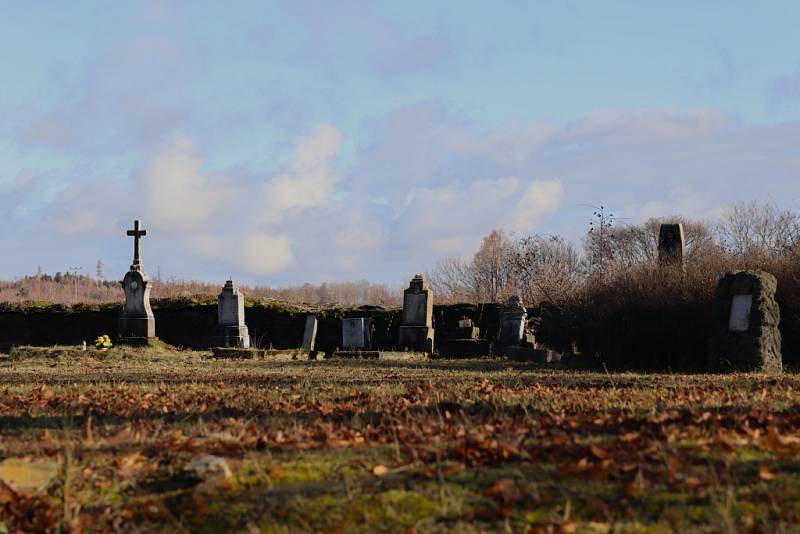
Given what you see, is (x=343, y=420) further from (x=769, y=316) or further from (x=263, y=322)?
(x=263, y=322)

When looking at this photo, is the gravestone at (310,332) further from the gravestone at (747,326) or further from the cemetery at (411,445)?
the gravestone at (747,326)

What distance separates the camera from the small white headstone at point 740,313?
782 inches

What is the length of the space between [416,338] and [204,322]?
→ 9.84m

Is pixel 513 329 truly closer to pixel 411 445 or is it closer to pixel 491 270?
pixel 411 445

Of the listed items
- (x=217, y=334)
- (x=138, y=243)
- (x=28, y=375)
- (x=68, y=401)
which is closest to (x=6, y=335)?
(x=138, y=243)

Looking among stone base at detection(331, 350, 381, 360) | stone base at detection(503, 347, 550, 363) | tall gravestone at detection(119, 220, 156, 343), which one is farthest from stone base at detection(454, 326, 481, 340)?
tall gravestone at detection(119, 220, 156, 343)

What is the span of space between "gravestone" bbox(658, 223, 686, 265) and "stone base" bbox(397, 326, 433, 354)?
7.77 meters

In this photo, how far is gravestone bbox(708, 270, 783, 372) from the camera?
19.5 m

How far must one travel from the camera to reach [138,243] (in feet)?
117

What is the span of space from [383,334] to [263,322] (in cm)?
475

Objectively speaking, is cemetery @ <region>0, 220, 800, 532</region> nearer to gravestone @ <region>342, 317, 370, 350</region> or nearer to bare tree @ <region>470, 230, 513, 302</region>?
gravestone @ <region>342, 317, 370, 350</region>

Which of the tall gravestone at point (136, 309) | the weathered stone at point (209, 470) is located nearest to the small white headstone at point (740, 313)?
the weathered stone at point (209, 470)

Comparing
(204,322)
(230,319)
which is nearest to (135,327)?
(230,319)

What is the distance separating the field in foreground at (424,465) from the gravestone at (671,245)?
15.3 metres
